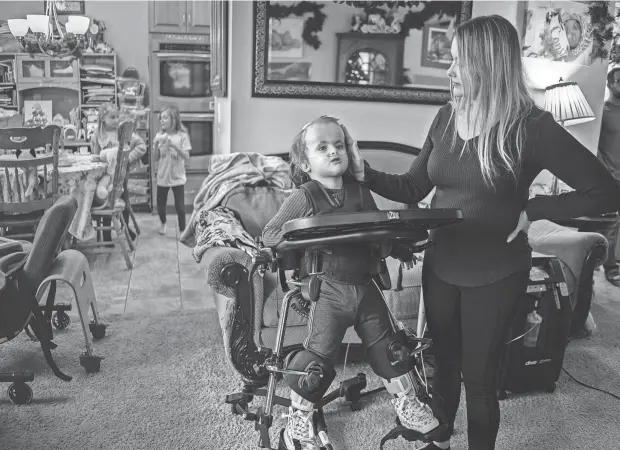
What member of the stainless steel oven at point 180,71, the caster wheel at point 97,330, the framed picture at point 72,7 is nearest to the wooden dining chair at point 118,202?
the caster wheel at point 97,330

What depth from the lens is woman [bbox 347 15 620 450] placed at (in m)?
1.47

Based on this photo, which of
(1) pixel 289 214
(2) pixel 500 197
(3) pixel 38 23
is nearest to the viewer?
(2) pixel 500 197

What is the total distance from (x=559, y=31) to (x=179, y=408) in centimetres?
347

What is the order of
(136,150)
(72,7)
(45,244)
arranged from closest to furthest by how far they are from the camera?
(45,244) → (136,150) → (72,7)

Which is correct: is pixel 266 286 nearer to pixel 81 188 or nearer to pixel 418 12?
pixel 418 12

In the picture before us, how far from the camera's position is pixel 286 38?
3.47 metres

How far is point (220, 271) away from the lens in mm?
2314

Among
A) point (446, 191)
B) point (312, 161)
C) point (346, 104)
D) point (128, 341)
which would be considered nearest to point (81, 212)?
point (128, 341)

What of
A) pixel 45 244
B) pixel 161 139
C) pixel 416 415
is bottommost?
pixel 416 415

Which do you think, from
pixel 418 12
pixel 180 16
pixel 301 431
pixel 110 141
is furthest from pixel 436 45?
pixel 180 16

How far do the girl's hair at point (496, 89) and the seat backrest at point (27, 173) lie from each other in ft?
9.63

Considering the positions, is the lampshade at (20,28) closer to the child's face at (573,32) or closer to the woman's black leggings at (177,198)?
the woman's black leggings at (177,198)

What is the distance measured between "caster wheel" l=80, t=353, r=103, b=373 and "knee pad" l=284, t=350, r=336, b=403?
132cm

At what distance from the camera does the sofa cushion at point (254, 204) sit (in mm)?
2891
